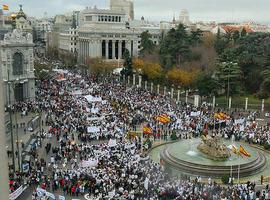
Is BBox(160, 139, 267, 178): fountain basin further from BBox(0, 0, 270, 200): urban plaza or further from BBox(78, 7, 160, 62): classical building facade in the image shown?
BBox(78, 7, 160, 62): classical building facade

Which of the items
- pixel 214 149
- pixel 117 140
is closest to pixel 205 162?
pixel 214 149

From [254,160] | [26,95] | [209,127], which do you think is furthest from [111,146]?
[26,95]

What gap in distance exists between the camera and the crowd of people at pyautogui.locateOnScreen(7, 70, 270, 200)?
21703 millimetres

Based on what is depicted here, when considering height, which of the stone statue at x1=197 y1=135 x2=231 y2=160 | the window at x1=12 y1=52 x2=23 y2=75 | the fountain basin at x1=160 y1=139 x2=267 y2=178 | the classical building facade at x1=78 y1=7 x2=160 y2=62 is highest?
the classical building facade at x1=78 y1=7 x2=160 y2=62

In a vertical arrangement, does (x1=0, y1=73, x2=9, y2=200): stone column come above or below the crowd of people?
above

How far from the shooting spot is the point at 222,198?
2067 cm

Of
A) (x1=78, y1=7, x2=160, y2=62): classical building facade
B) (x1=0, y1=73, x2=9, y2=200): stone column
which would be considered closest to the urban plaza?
(x1=0, y1=73, x2=9, y2=200): stone column

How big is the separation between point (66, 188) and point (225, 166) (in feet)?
34.5

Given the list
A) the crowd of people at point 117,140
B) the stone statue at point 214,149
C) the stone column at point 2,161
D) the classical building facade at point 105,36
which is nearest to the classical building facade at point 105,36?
the classical building facade at point 105,36

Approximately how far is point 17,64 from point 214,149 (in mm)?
28850

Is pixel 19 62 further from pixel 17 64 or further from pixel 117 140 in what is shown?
pixel 117 140

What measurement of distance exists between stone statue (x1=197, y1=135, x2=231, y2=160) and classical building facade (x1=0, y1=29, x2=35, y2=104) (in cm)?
2560

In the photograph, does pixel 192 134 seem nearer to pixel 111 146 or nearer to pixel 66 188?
pixel 111 146

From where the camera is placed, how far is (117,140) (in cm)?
3145
